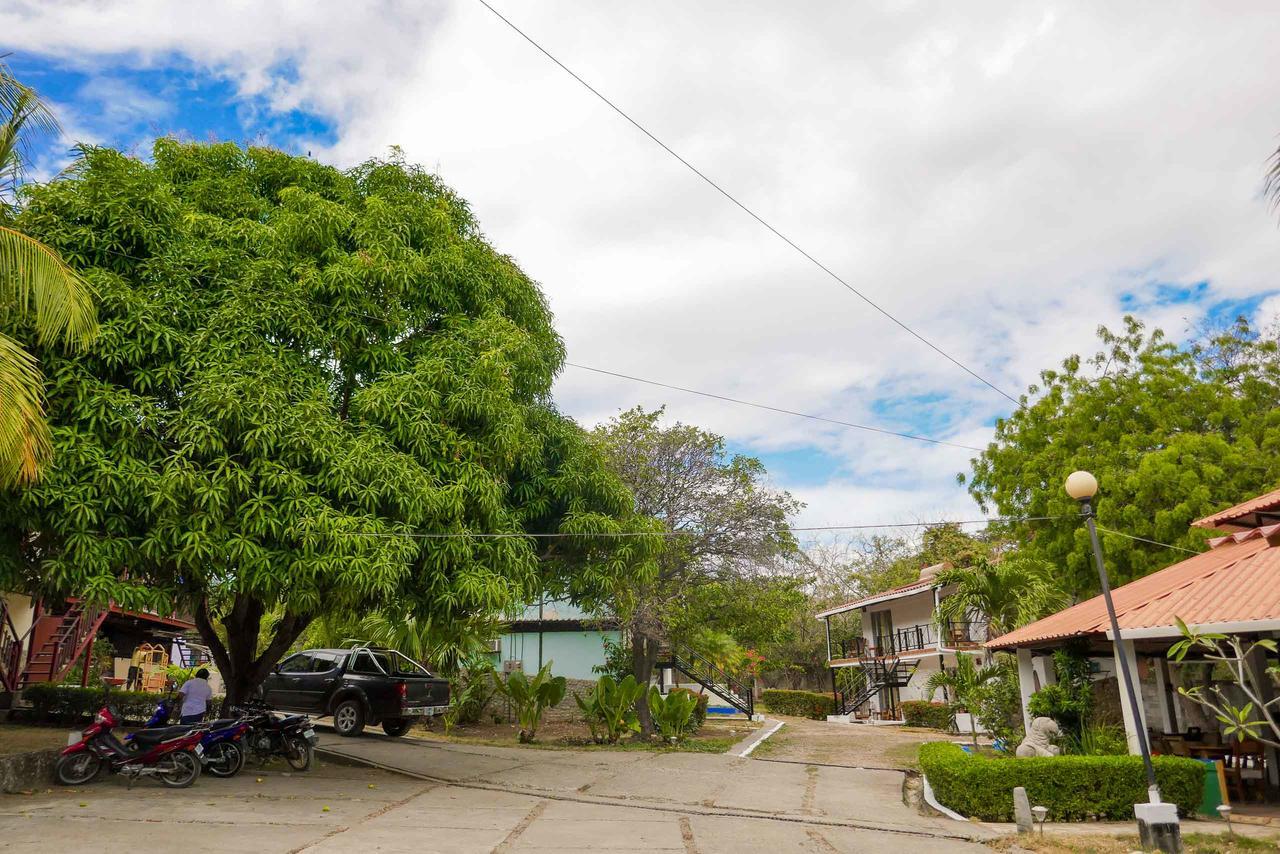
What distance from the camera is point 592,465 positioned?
1524cm

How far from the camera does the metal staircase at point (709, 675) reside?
2478 centimetres

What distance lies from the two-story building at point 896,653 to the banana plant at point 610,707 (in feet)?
43.3

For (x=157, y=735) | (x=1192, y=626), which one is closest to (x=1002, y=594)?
(x=1192, y=626)

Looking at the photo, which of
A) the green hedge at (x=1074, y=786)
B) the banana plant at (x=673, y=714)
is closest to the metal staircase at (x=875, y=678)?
the banana plant at (x=673, y=714)

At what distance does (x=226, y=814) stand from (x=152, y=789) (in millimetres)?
2443

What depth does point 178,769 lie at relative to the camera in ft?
37.6

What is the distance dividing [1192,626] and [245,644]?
13904 mm

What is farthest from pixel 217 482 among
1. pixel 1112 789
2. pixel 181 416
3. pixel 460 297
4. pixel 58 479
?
pixel 1112 789

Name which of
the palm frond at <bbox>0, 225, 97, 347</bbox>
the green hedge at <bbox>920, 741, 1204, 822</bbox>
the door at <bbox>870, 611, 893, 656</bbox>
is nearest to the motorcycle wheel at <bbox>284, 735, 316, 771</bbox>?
the palm frond at <bbox>0, 225, 97, 347</bbox>

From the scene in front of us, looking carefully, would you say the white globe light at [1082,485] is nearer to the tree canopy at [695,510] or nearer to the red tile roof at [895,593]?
the tree canopy at [695,510]

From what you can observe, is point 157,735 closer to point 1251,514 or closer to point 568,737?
point 568,737

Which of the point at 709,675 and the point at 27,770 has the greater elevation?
the point at 709,675

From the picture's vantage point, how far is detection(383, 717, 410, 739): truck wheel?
18953 millimetres

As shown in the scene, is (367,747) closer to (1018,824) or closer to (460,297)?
(460,297)
